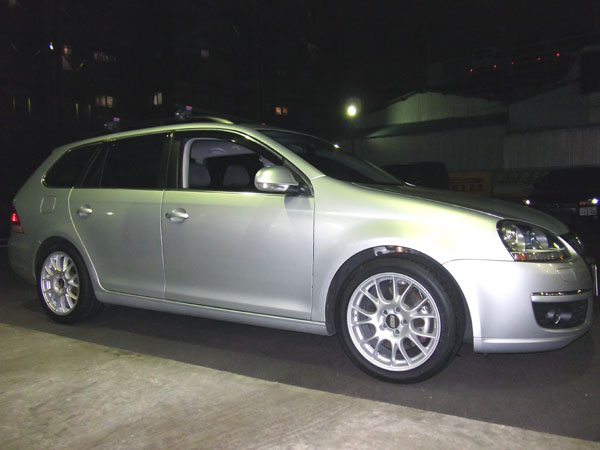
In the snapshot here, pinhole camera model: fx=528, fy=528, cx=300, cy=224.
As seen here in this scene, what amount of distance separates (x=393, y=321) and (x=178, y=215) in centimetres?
177

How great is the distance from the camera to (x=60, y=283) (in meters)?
4.73

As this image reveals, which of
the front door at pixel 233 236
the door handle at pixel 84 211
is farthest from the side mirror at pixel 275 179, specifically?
the door handle at pixel 84 211

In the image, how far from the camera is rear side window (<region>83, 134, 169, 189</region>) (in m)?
4.27

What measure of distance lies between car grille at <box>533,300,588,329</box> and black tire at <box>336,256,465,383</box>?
0.43m

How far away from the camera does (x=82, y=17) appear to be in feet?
112

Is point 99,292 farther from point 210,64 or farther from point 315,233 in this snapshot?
point 210,64

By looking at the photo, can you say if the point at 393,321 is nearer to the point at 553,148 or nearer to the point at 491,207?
the point at 491,207

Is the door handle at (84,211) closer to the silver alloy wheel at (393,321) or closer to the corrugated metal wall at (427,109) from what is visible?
the silver alloy wheel at (393,321)

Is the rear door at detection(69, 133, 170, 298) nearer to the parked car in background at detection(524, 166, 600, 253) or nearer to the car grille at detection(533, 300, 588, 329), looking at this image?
the car grille at detection(533, 300, 588, 329)

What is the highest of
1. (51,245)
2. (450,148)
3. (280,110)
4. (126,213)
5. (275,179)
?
(280,110)

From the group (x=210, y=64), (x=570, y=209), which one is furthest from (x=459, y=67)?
(x=570, y=209)

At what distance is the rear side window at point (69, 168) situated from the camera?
4789 millimetres

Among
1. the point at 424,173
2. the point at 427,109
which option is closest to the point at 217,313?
the point at 424,173

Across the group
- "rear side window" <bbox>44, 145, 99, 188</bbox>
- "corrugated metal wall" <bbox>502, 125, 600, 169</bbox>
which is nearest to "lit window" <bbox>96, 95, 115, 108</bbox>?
"corrugated metal wall" <bbox>502, 125, 600, 169</bbox>
